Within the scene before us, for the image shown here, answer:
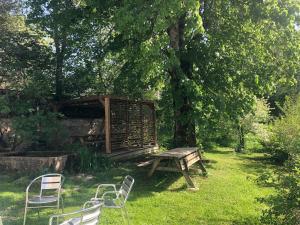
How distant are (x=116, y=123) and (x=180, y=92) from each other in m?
3.48

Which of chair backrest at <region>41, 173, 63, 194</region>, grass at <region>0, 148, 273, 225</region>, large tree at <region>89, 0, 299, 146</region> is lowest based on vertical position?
grass at <region>0, 148, 273, 225</region>

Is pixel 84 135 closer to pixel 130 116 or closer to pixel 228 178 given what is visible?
pixel 130 116

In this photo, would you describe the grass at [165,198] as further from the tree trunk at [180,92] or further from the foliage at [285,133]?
the foliage at [285,133]

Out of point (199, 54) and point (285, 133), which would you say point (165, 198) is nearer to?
point (199, 54)

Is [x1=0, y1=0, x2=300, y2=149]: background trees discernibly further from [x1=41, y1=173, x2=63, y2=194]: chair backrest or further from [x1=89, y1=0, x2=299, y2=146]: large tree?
[x1=41, y1=173, x2=63, y2=194]: chair backrest

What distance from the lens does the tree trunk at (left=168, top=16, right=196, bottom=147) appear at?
36.0 feet

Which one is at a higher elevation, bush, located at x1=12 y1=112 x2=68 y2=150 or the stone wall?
bush, located at x1=12 y1=112 x2=68 y2=150

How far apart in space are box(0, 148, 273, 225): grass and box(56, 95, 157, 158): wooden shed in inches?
97.7

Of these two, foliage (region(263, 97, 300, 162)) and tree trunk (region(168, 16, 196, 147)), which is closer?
tree trunk (region(168, 16, 196, 147))

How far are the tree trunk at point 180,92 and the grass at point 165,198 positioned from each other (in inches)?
75.5

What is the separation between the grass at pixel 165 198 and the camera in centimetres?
595

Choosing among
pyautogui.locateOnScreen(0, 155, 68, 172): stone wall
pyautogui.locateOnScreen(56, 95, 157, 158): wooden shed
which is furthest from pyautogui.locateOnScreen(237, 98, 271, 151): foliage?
pyautogui.locateOnScreen(0, 155, 68, 172): stone wall

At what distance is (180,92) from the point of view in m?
11.0

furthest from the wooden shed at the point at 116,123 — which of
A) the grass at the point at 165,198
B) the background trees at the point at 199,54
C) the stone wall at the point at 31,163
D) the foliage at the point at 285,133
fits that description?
the foliage at the point at 285,133
